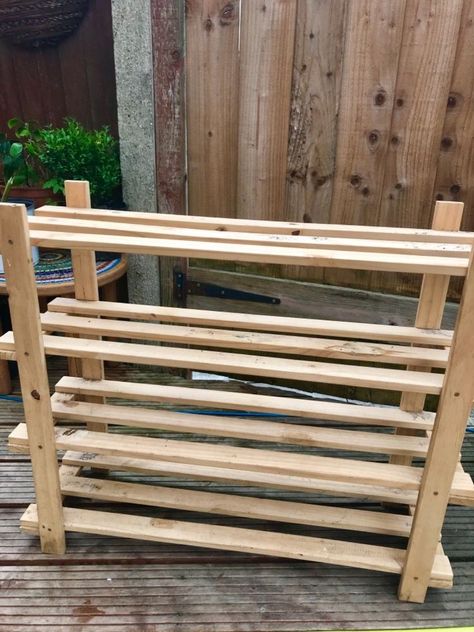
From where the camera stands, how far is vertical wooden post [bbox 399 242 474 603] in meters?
1.00

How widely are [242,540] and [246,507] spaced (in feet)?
0.26

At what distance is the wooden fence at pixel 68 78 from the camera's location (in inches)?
90.7

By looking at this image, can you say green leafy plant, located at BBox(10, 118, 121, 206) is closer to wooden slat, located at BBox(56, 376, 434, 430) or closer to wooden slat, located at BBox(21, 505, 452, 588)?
wooden slat, located at BBox(56, 376, 434, 430)

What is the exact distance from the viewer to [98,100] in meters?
2.38

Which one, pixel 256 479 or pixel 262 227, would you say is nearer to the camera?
pixel 262 227

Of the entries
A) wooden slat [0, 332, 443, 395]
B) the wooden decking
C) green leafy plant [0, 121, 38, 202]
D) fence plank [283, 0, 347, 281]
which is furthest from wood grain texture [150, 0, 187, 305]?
the wooden decking

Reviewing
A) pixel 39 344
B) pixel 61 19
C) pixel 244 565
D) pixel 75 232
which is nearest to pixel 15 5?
pixel 61 19

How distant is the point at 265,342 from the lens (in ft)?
3.98

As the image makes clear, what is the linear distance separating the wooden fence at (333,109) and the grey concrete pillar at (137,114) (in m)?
0.16

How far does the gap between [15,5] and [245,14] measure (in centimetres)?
112

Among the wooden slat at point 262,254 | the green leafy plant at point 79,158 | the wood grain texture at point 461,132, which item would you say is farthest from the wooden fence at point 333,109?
the wooden slat at point 262,254

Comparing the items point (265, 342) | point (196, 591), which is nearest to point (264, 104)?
point (265, 342)

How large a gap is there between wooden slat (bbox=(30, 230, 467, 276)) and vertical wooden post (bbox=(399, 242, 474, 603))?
9 cm

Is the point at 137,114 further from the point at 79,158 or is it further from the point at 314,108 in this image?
the point at 314,108
